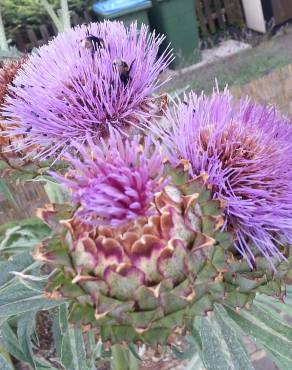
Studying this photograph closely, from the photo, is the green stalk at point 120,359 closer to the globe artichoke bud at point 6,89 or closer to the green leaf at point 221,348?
the green leaf at point 221,348

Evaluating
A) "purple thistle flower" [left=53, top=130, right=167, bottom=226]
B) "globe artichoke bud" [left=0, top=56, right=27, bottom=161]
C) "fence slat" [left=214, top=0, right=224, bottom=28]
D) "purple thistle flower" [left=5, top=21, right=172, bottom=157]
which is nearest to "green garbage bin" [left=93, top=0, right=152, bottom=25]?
"fence slat" [left=214, top=0, right=224, bottom=28]

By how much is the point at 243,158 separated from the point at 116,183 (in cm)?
19

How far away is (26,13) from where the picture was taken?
148 inches

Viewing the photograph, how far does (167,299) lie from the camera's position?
0.55 m

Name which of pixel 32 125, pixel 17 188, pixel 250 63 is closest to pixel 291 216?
pixel 32 125

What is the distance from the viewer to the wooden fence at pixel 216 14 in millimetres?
4246

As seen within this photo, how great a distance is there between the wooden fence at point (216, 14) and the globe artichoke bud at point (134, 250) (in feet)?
12.5

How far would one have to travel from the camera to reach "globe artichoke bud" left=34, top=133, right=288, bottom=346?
1.78ft

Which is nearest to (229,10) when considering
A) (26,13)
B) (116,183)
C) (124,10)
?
(124,10)

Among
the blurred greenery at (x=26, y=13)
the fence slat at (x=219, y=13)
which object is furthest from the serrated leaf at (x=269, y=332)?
→ the fence slat at (x=219, y=13)

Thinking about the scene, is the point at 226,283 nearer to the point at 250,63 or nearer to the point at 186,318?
the point at 186,318

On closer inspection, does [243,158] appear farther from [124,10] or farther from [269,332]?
[124,10]

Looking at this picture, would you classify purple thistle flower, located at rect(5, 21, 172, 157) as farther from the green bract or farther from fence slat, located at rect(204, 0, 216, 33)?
fence slat, located at rect(204, 0, 216, 33)

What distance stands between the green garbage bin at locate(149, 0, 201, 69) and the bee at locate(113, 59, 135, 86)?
2.99m
